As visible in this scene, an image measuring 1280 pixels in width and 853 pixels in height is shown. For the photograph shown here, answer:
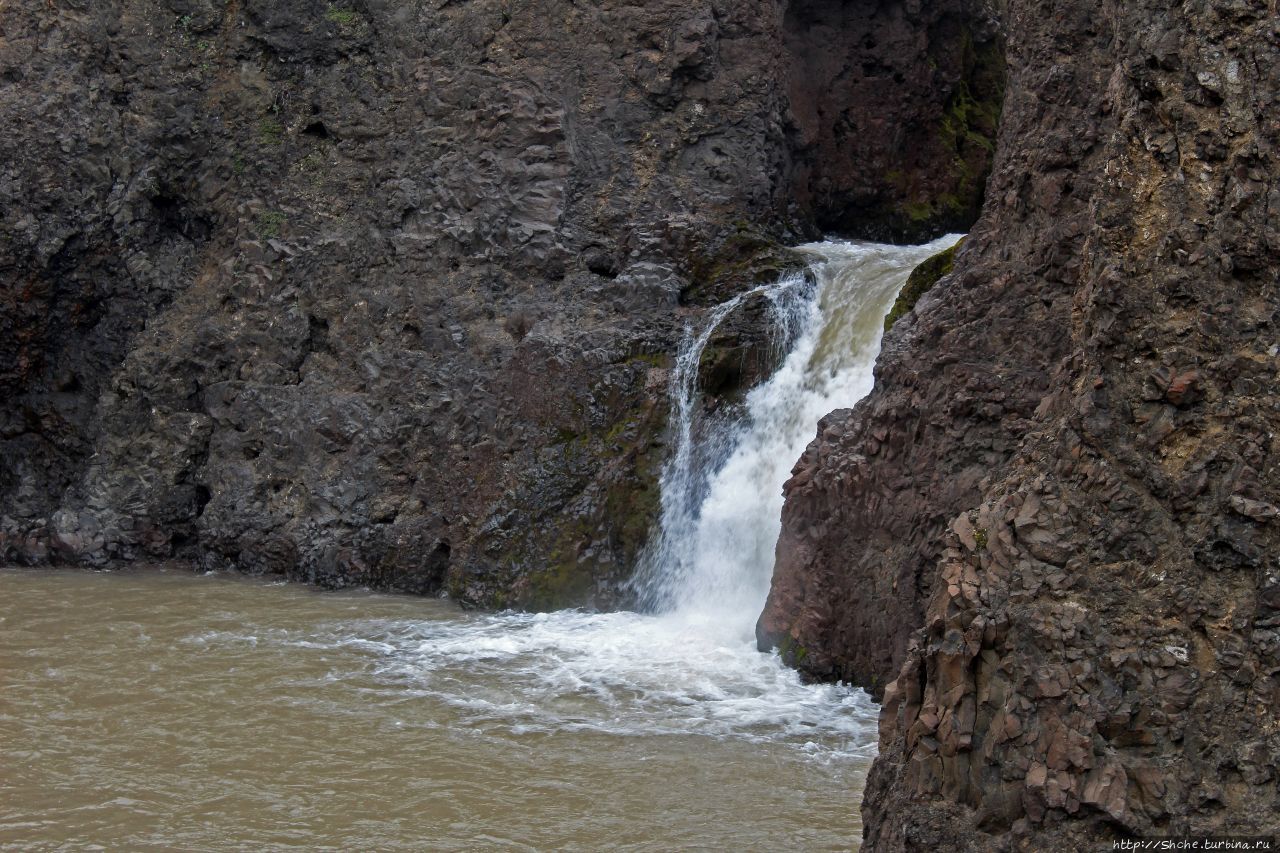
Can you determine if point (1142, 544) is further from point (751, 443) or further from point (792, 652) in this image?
point (751, 443)

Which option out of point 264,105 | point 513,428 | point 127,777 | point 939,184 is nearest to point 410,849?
point 127,777

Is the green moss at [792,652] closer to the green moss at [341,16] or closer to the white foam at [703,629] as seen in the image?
the white foam at [703,629]

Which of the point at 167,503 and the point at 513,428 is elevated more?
the point at 513,428

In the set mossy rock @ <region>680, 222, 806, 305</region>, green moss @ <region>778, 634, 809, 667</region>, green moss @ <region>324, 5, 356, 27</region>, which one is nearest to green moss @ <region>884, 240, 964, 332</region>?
mossy rock @ <region>680, 222, 806, 305</region>

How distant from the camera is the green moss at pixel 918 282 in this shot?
9.80m

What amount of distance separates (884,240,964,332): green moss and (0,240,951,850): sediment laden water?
1.36 ft

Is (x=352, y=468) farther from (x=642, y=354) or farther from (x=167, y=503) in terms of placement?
(x=642, y=354)

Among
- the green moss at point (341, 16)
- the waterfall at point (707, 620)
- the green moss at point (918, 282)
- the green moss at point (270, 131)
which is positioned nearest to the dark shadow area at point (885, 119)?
the waterfall at point (707, 620)

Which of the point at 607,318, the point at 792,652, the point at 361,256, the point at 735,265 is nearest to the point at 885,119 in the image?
the point at 735,265

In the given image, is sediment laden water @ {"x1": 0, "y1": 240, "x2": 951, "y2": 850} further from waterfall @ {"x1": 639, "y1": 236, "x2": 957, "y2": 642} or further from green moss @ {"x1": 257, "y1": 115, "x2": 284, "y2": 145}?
green moss @ {"x1": 257, "y1": 115, "x2": 284, "y2": 145}

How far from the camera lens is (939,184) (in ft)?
47.0

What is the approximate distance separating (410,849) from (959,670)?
9.49ft

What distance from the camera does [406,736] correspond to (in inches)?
294

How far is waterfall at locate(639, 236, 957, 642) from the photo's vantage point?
1019 centimetres
